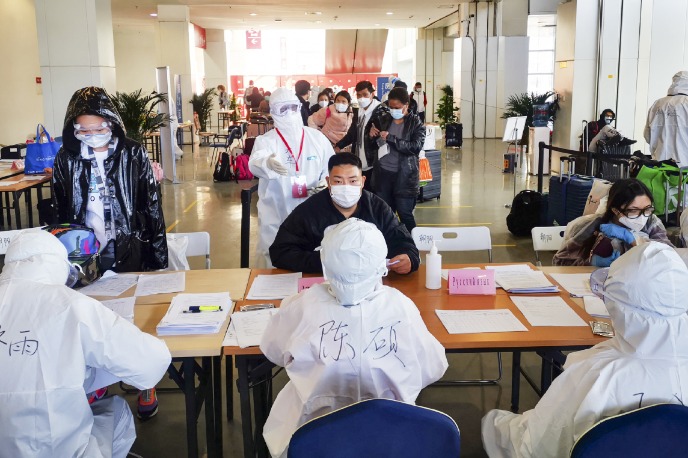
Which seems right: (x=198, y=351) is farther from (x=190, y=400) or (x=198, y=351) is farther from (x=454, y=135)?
(x=454, y=135)

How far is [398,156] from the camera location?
6.25 metres

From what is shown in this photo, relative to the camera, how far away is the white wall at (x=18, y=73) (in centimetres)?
1314

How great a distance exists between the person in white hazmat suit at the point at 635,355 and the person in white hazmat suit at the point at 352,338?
45 centimetres

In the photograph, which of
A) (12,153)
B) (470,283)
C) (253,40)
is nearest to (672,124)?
(470,283)

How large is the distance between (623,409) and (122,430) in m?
1.64

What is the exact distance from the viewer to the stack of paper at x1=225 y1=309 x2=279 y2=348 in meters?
2.64

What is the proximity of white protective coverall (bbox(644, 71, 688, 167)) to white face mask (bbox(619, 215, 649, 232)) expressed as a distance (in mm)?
5803

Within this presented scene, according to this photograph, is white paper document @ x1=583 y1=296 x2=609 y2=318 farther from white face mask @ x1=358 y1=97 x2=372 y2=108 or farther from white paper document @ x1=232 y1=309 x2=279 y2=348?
white face mask @ x1=358 y1=97 x2=372 y2=108

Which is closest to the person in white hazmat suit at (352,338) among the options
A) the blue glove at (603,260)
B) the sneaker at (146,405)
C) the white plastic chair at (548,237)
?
the sneaker at (146,405)

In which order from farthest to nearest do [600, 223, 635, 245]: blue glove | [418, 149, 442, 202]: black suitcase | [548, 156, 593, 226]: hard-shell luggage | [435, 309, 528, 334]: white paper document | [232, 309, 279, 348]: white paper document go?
1. [418, 149, 442, 202]: black suitcase
2. [548, 156, 593, 226]: hard-shell luggage
3. [600, 223, 635, 245]: blue glove
4. [435, 309, 528, 334]: white paper document
5. [232, 309, 279, 348]: white paper document

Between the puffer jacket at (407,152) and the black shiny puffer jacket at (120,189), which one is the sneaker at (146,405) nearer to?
the black shiny puffer jacket at (120,189)

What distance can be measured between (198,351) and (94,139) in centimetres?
154

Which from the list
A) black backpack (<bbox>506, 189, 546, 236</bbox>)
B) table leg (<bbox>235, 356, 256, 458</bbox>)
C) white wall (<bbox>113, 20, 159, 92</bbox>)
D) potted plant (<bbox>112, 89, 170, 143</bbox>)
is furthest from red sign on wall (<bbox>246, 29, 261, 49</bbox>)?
table leg (<bbox>235, 356, 256, 458</bbox>)

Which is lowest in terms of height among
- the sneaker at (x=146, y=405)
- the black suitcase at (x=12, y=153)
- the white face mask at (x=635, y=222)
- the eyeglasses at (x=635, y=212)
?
the sneaker at (x=146, y=405)
